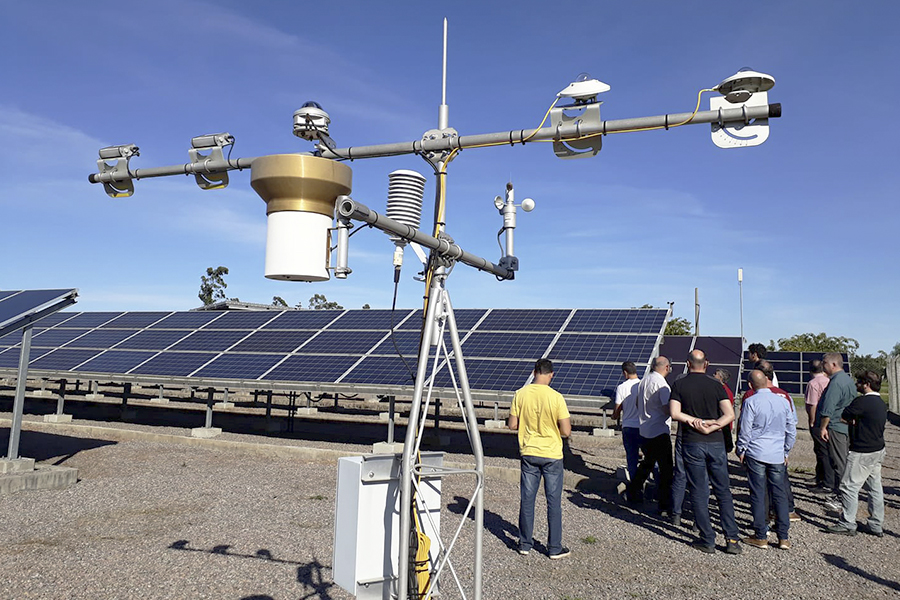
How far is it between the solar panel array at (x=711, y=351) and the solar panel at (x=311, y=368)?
43.7 ft

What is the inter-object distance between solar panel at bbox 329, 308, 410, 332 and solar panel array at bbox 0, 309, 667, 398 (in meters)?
0.03

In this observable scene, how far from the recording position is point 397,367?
14234mm

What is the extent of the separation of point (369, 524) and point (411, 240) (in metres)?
1.66

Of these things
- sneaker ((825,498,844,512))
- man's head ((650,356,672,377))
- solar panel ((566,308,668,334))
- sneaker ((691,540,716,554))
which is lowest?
sneaker ((691,540,716,554))

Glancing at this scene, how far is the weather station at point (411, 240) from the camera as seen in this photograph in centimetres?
336

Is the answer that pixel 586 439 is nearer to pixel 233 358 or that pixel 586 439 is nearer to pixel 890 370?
pixel 233 358

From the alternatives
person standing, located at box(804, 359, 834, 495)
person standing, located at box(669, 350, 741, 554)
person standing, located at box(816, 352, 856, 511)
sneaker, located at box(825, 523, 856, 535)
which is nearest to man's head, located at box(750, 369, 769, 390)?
person standing, located at box(669, 350, 741, 554)

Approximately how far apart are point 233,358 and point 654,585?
40.9ft

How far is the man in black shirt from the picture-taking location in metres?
8.30

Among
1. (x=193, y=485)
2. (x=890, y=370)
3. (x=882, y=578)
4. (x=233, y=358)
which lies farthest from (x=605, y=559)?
(x=890, y=370)

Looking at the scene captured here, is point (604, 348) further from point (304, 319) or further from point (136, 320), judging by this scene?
point (136, 320)

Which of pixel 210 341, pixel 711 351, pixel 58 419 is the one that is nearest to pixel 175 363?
pixel 210 341

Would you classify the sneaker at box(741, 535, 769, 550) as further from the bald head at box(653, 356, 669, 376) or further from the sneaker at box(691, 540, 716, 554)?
the bald head at box(653, 356, 669, 376)

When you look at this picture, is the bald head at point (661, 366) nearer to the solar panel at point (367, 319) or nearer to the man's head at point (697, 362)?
the man's head at point (697, 362)
